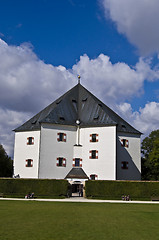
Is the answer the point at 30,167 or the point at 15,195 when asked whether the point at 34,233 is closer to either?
the point at 15,195

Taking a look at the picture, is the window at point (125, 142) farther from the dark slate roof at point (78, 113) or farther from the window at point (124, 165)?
the window at point (124, 165)

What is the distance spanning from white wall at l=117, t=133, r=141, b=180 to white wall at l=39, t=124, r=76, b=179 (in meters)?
7.17

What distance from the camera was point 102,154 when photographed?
42.2 meters

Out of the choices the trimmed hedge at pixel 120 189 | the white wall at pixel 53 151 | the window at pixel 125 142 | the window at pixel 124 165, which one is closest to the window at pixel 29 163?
the white wall at pixel 53 151

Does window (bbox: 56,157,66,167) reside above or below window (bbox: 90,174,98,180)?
above

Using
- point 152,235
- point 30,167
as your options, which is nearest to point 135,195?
point 30,167

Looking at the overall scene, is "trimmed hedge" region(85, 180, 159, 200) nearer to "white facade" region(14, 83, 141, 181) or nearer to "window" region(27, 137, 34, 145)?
"white facade" region(14, 83, 141, 181)

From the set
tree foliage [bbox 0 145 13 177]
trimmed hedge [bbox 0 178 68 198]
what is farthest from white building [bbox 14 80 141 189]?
tree foliage [bbox 0 145 13 177]

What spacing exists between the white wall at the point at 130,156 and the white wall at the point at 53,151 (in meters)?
7.17

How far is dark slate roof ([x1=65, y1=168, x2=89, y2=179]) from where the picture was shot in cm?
4080

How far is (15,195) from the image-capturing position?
35.2 metres

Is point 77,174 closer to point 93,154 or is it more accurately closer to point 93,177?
point 93,177

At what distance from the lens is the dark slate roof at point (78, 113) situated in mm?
43688

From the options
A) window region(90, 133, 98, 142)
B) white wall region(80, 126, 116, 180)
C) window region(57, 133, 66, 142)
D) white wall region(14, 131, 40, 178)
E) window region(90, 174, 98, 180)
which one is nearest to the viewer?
white wall region(80, 126, 116, 180)
